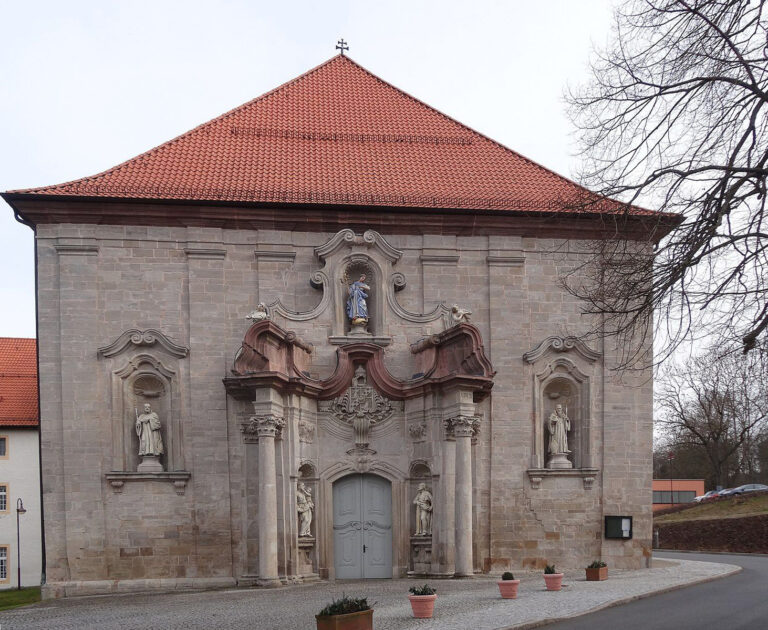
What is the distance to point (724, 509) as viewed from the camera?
37906 mm

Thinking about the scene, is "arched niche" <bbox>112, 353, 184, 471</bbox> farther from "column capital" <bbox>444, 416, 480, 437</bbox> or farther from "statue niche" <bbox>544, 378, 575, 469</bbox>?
"statue niche" <bbox>544, 378, 575, 469</bbox>

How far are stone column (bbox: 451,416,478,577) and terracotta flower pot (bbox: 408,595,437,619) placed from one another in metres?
5.10

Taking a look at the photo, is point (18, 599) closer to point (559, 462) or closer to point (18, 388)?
point (18, 388)

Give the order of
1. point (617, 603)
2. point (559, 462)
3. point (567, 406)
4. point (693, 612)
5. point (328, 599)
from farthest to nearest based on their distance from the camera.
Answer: point (567, 406) → point (559, 462) → point (328, 599) → point (617, 603) → point (693, 612)

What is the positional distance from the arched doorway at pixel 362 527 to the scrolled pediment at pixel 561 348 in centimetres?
410

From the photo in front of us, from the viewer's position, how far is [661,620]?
12234 millimetres

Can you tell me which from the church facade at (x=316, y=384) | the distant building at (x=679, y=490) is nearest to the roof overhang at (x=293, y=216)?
the church facade at (x=316, y=384)

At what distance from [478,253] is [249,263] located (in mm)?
4917

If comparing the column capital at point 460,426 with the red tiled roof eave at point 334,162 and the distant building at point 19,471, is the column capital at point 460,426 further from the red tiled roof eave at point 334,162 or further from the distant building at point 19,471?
the distant building at point 19,471

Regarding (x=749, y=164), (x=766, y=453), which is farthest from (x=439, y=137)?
(x=766, y=453)

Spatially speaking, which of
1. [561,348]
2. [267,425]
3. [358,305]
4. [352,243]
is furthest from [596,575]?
[352,243]

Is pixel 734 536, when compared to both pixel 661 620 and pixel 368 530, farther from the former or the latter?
pixel 661 620

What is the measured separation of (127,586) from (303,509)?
3.72 metres

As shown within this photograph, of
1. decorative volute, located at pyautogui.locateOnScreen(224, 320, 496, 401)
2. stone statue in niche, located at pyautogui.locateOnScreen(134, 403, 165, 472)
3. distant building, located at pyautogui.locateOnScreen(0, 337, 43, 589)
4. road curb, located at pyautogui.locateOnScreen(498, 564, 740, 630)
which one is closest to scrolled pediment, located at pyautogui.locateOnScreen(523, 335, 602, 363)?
decorative volute, located at pyautogui.locateOnScreen(224, 320, 496, 401)
